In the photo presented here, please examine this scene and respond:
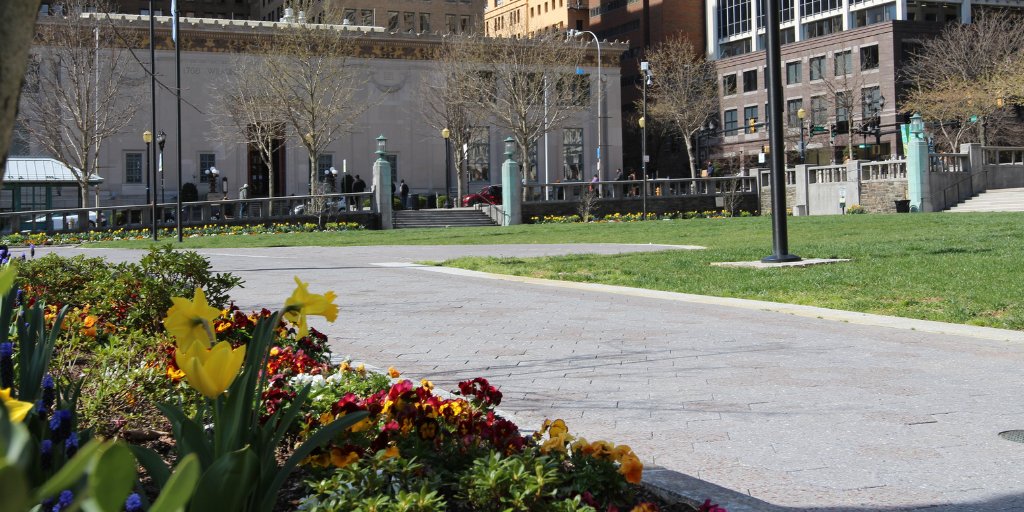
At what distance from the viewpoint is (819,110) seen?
264 feet

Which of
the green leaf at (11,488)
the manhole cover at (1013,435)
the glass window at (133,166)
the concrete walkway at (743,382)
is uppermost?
the glass window at (133,166)

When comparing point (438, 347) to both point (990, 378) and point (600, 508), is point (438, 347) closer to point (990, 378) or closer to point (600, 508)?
point (990, 378)

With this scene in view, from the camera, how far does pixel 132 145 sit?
58594 millimetres

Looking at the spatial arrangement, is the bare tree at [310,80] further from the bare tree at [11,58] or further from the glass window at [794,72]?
the bare tree at [11,58]

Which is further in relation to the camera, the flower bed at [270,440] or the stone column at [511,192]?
the stone column at [511,192]

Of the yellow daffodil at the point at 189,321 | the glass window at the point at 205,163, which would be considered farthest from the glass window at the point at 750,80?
the yellow daffodil at the point at 189,321

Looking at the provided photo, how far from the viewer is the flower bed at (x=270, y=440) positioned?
2.15 metres

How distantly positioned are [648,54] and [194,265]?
3156 inches

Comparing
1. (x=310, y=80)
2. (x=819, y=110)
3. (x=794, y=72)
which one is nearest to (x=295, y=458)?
(x=310, y=80)

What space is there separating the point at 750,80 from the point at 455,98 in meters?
33.6

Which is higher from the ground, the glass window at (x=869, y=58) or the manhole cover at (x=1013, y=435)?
the glass window at (x=869, y=58)

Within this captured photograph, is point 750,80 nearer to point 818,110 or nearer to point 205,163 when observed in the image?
point 818,110

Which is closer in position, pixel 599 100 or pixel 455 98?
pixel 455 98

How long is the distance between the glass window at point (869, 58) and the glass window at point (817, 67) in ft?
11.6
